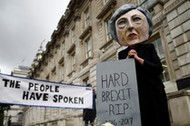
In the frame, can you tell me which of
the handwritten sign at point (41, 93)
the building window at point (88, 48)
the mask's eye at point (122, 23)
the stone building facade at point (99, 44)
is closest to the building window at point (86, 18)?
the stone building facade at point (99, 44)

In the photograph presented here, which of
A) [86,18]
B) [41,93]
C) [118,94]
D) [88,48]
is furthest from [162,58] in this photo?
[86,18]

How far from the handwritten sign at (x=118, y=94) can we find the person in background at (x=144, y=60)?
0.47 feet

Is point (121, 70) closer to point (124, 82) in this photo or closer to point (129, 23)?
point (124, 82)

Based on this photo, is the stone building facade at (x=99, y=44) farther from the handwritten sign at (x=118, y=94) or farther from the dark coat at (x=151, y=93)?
the handwritten sign at (x=118, y=94)

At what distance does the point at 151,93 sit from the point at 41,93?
4182mm

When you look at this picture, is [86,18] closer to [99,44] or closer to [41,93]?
[99,44]

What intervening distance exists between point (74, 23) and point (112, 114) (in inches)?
679

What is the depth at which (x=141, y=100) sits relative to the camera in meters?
2.26

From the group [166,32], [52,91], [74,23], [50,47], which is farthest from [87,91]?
[50,47]

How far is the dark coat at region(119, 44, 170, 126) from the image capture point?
2158 mm

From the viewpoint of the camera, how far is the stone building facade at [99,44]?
6.67 meters

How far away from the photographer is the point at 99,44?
13.3 metres

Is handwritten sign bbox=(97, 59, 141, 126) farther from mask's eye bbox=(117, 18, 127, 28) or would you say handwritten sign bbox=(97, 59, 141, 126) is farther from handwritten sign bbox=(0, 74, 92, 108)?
handwritten sign bbox=(0, 74, 92, 108)

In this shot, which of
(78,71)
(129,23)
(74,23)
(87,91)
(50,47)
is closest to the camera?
(129,23)
